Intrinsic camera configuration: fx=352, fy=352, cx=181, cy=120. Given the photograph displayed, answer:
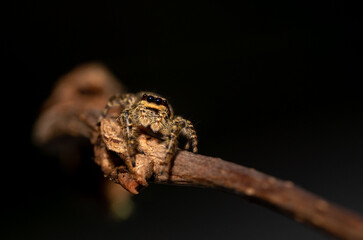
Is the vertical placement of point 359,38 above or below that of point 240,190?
above

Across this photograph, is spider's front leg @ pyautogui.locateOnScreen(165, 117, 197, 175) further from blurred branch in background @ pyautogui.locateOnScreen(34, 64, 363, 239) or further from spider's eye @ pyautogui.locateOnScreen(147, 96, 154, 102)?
spider's eye @ pyautogui.locateOnScreen(147, 96, 154, 102)

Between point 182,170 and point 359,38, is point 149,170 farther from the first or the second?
point 359,38

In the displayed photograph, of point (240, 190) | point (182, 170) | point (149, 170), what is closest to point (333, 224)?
point (240, 190)

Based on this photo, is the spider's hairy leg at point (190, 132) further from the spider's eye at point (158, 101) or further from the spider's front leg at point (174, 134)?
the spider's eye at point (158, 101)

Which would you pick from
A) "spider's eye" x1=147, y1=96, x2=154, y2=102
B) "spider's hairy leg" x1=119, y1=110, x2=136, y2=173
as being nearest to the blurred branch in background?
"spider's hairy leg" x1=119, y1=110, x2=136, y2=173

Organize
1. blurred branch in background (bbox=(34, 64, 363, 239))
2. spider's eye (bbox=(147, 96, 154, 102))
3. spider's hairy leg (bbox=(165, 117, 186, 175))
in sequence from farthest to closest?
spider's eye (bbox=(147, 96, 154, 102))
spider's hairy leg (bbox=(165, 117, 186, 175))
blurred branch in background (bbox=(34, 64, 363, 239))

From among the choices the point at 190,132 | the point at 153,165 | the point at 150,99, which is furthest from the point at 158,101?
the point at 153,165

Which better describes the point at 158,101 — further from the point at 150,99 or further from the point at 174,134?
the point at 174,134

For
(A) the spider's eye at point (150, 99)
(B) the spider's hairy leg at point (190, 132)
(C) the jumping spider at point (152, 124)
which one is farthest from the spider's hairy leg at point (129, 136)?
(B) the spider's hairy leg at point (190, 132)
